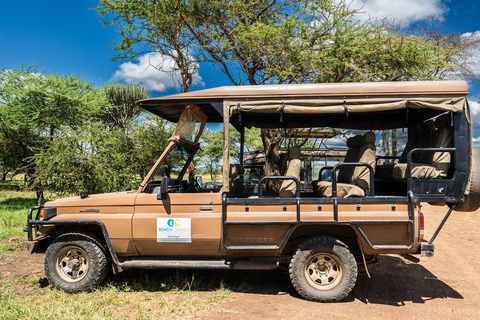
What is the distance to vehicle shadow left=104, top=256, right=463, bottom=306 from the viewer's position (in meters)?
4.75

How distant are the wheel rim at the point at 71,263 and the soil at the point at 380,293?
105 centimetres

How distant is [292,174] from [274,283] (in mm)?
1709

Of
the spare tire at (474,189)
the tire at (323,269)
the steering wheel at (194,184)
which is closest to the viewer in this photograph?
Answer: the spare tire at (474,189)

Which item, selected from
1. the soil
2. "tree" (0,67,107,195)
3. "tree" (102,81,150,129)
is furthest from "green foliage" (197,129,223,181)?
the soil

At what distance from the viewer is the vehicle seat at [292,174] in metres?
4.63

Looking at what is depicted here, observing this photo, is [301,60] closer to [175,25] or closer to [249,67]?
[249,67]

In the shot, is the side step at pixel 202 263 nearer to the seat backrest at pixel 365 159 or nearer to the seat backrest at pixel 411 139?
the seat backrest at pixel 365 159

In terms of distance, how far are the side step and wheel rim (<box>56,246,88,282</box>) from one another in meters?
0.58

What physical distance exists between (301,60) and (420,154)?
5780mm

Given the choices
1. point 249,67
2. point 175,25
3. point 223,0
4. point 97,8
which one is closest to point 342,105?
point 249,67

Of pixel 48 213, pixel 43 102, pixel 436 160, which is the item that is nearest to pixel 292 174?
pixel 436 160

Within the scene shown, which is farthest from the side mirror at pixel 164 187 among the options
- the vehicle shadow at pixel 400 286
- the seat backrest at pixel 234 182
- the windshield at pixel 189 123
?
the vehicle shadow at pixel 400 286

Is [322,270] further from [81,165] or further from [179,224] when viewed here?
[81,165]

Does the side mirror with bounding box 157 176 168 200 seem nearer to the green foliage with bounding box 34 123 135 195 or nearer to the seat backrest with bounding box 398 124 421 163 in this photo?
the seat backrest with bounding box 398 124 421 163
